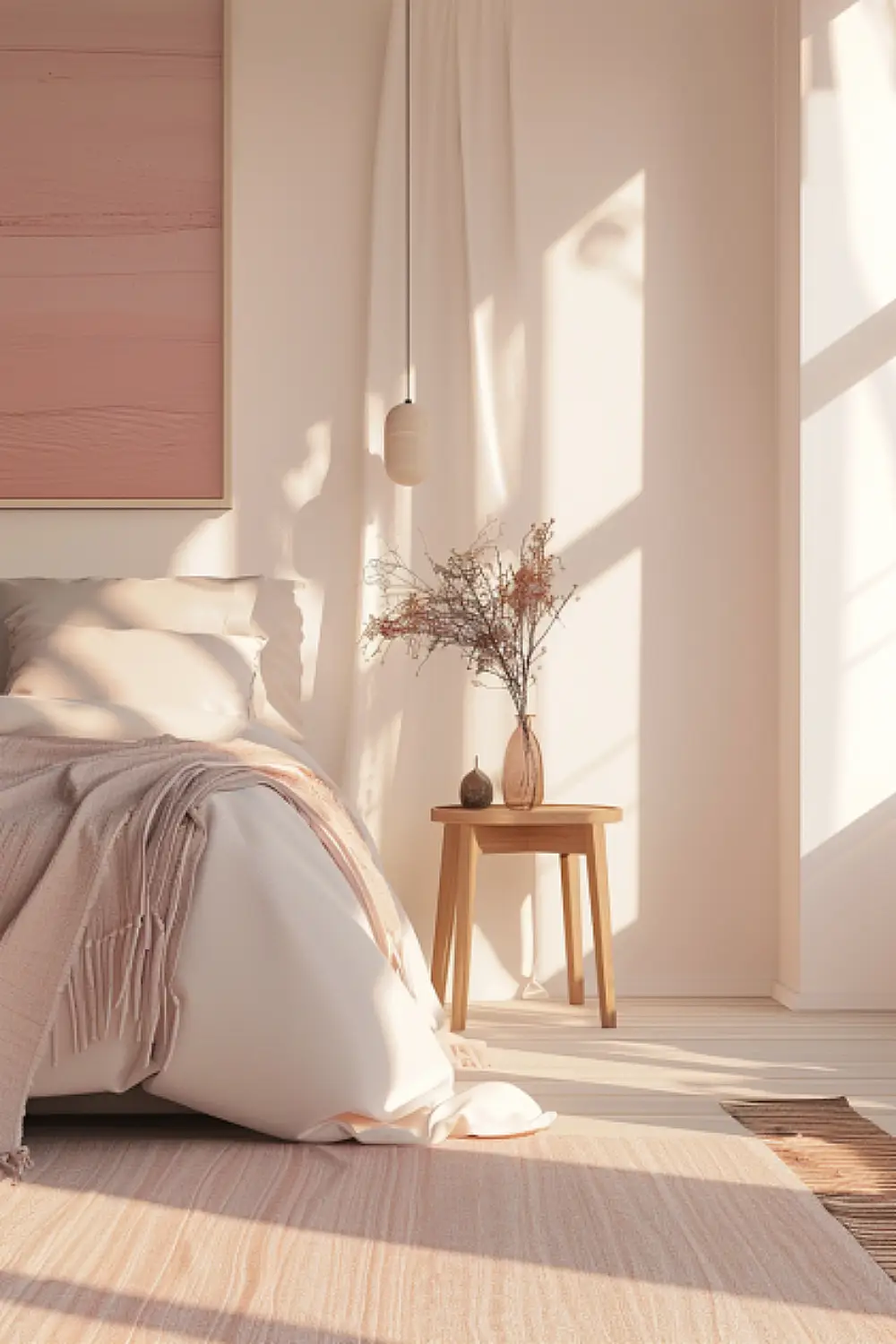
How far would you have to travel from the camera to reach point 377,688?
15.2 ft

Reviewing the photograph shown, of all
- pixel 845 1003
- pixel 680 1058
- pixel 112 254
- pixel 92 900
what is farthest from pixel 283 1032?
pixel 112 254

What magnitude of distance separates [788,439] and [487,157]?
1.20 m

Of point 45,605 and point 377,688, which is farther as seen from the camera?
point 377,688

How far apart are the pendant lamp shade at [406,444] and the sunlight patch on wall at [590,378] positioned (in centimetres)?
40

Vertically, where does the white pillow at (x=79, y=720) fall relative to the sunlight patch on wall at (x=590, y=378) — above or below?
below

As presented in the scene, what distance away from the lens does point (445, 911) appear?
167 inches

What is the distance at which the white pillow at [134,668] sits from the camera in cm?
396

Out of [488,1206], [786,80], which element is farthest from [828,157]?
[488,1206]

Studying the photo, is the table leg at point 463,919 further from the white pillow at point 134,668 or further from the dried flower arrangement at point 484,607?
the white pillow at point 134,668

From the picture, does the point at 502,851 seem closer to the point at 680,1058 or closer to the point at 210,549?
the point at 680,1058

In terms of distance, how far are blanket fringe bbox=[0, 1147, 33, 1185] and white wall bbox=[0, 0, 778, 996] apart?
89.1 inches

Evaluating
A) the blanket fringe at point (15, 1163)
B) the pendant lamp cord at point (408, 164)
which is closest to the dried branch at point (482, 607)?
the pendant lamp cord at point (408, 164)

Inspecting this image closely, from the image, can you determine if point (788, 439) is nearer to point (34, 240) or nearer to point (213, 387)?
point (213, 387)

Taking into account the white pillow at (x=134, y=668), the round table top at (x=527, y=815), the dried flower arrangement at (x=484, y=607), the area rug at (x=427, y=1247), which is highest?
the dried flower arrangement at (x=484, y=607)
